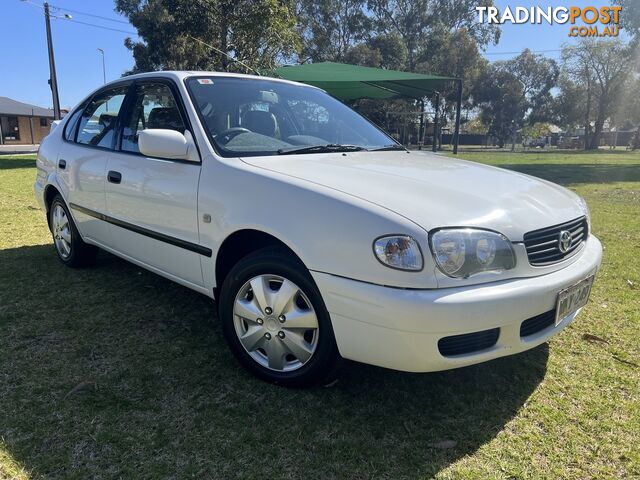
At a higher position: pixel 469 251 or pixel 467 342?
pixel 469 251

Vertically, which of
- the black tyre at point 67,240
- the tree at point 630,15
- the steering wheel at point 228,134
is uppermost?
the tree at point 630,15

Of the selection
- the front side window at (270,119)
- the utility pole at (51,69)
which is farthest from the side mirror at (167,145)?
the utility pole at (51,69)

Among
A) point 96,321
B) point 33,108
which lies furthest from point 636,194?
point 33,108

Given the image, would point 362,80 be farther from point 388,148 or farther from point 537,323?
point 537,323

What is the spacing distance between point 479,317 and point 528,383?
34.3 inches

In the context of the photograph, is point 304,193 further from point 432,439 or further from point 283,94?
point 283,94

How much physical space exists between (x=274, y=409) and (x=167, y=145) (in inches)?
59.1

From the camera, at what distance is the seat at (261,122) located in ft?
9.82

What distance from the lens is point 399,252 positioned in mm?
1979

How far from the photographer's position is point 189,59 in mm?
20828

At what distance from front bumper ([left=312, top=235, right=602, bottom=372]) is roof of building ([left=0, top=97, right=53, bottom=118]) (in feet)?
152

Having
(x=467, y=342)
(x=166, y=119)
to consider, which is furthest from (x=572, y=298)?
(x=166, y=119)

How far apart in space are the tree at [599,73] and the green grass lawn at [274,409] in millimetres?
46629

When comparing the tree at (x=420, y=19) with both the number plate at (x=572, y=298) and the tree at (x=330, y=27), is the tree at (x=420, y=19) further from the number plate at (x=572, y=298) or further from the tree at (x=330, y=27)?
the number plate at (x=572, y=298)
